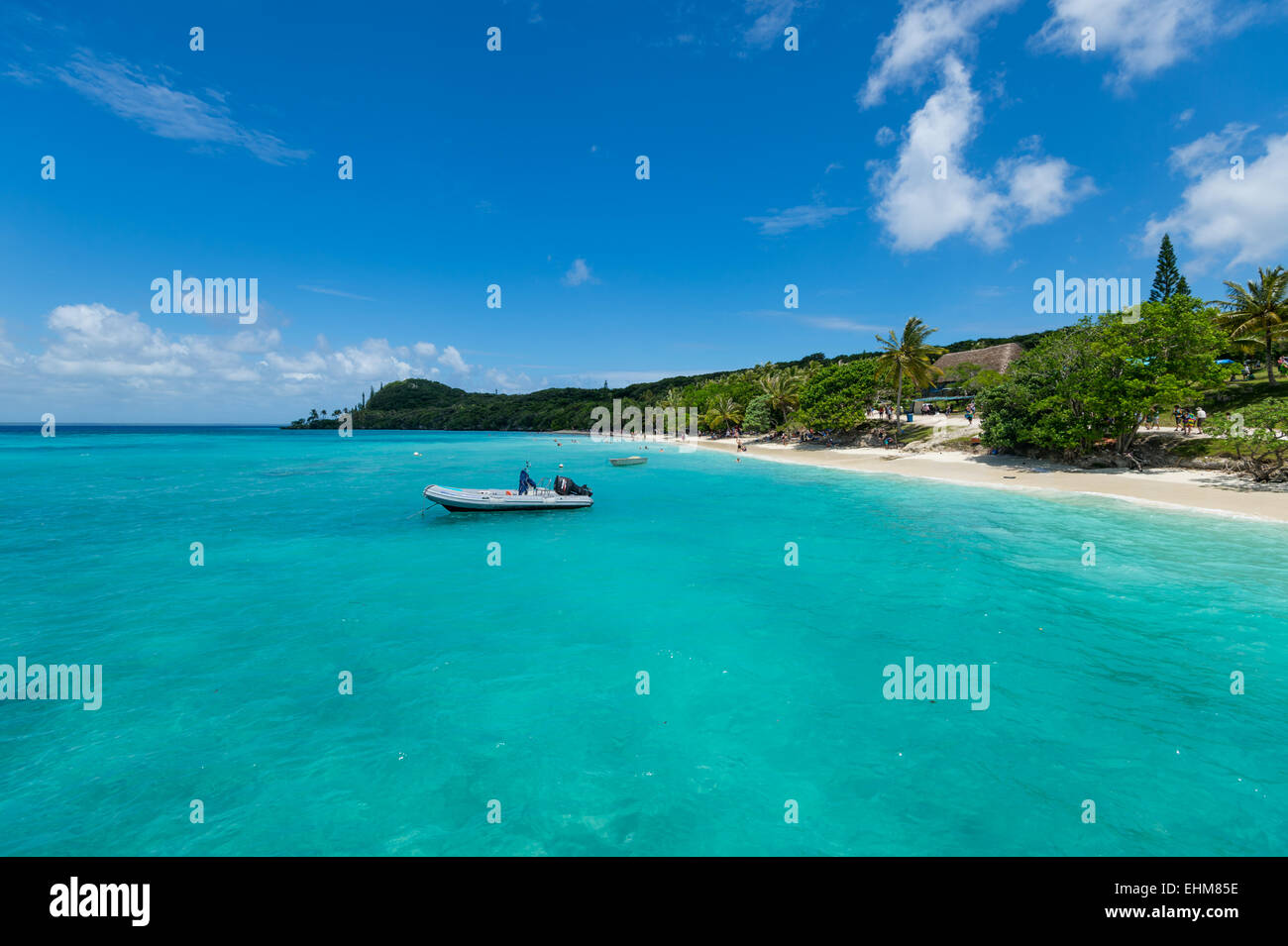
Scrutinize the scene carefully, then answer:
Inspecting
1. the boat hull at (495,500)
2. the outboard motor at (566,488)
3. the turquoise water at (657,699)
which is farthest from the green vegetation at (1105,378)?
the boat hull at (495,500)

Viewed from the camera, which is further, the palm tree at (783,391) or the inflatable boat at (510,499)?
the palm tree at (783,391)

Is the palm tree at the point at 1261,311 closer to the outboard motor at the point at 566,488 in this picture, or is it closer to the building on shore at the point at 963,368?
the building on shore at the point at 963,368

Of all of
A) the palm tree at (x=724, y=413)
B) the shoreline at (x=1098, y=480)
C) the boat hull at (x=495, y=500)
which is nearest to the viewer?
the shoreline at (x=1098, y=480)
